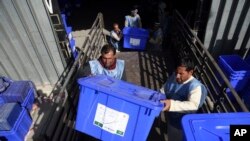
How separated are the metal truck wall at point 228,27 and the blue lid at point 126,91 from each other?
3082 millimetres

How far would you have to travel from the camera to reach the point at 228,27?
16.1 feet

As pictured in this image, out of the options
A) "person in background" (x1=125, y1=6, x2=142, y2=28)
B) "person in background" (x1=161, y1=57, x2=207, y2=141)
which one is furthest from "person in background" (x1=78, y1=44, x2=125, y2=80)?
"person in background" (x1=125, y1=6, x2=142, y2=28)

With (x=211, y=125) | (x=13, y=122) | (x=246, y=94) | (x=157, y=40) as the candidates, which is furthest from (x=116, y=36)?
(x=211, y=125)

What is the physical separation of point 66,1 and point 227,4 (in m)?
10.6

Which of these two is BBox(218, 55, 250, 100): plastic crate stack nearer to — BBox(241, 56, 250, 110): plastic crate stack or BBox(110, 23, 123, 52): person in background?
BBox(241, 56, 250, 110): plastic crate stack

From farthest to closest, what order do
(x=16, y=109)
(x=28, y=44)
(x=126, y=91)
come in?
(x=28, y=44)
(x=16, y=109)
(x=126, y=91)

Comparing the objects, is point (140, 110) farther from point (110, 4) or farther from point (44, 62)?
point (110, 4)

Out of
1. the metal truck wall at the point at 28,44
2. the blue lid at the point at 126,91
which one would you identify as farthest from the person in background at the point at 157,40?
the blue lid at the point at 126,91

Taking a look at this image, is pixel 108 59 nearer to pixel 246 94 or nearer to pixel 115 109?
pixel 115 109

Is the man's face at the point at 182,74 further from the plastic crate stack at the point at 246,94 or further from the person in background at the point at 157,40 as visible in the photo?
the person in background at the point at 157,40

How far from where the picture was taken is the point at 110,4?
15.1 m

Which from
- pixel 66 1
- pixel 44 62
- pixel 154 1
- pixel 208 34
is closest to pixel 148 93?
pixel 208 34

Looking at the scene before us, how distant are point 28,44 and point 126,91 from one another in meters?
3.66

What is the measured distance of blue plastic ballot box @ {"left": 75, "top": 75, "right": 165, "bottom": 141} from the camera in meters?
2.41
